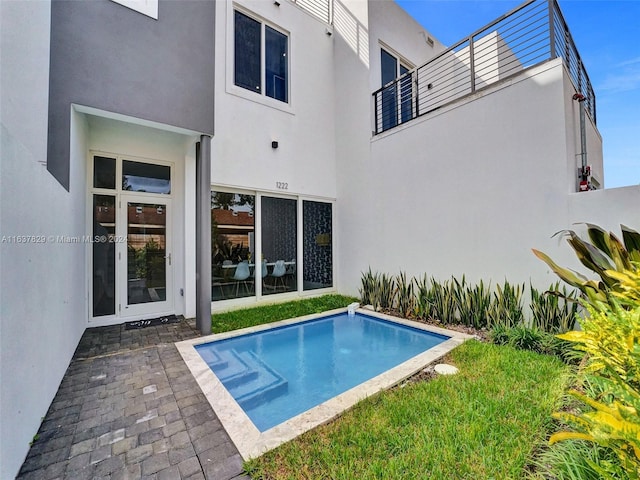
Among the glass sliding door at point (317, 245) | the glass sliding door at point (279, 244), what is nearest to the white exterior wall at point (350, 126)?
the glass sliding door at point (317, 245)

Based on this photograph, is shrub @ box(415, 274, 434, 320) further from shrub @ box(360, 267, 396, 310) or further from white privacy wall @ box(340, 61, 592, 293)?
shrub @ box(360, 267, 396, 310)

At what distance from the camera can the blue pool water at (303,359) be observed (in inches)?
147

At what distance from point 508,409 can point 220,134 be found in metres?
7.59

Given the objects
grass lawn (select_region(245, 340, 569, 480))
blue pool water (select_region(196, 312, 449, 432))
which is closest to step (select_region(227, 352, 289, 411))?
blue pool water (select_region(196, 312, 449, 432))

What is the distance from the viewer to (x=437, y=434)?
274 centimetres

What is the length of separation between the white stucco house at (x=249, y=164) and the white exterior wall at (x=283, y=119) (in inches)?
2.0

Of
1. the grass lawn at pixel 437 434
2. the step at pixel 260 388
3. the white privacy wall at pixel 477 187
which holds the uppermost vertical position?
the white privacy wall at pixel 477 187

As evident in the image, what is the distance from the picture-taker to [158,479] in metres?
2.34

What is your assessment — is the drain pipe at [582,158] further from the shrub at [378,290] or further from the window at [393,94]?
the shrub at [378,290]

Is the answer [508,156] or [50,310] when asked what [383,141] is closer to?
[508,156]

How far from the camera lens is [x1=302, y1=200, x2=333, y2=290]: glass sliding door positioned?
908 centimetres

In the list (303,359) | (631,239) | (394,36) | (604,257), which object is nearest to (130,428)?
(303,359)

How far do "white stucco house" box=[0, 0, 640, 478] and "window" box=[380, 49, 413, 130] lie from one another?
10 centimetres

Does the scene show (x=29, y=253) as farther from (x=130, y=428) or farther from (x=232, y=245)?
(x=232, y=245)
